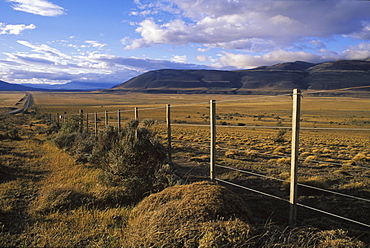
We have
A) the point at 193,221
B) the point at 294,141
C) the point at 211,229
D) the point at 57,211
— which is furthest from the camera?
the point at 57,211

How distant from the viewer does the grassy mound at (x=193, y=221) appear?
10.7 feet

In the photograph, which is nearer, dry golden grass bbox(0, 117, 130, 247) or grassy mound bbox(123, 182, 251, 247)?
grassy mound bbox(123, 182, 251, 247)

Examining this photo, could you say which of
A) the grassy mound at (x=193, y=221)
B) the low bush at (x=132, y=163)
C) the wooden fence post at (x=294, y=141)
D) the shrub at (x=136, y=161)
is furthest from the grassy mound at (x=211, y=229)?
the shrub at (x=136, y=161)

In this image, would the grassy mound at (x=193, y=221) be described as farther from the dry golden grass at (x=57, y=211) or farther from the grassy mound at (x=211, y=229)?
the dry golden grass at (x=57, y=211)

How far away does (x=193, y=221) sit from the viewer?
3.59 metres

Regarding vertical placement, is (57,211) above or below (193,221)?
below

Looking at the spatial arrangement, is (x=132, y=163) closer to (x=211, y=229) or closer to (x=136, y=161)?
(x=136, y=161)

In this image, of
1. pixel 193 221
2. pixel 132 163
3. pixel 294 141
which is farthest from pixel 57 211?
pixel 294 141

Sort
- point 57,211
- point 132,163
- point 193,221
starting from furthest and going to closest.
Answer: point 132,163 → point 57,211 → point 193,221

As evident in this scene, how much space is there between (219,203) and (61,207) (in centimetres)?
323

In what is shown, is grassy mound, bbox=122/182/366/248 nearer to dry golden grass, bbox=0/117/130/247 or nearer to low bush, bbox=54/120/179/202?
dry golden grass, bbox=0/117/130/247

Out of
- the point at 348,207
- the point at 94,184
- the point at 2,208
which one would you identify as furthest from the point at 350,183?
the point at 2,208

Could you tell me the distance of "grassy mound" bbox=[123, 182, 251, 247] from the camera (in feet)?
10.7

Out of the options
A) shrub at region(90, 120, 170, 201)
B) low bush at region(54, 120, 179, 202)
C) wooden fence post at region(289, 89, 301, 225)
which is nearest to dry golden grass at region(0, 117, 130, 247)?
low bush at region(54, 120, 179, 202)
